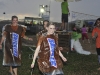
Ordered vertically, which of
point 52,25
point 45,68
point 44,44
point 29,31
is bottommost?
point 29,31

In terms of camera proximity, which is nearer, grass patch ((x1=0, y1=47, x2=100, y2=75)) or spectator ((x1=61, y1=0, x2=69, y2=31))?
grass patch ((x1=0, y1=47, x2=100, y2=75))

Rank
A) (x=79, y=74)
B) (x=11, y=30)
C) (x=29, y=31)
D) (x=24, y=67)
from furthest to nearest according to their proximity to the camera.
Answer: (x=29, y=31) < (x=24, y=67) < (x=79, y=74) < (x=11, y=30)

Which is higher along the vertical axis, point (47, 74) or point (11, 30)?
point (11, 30)

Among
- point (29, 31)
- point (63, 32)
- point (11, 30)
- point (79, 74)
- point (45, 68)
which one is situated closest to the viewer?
point (45, 68)

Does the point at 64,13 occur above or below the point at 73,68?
above

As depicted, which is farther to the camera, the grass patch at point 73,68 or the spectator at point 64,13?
the spectator at point 64,13

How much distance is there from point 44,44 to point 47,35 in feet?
0.70

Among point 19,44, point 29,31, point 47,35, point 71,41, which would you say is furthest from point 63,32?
point 29,31

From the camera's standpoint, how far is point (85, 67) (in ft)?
36.0

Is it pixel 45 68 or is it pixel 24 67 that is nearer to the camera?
pixel 45 68

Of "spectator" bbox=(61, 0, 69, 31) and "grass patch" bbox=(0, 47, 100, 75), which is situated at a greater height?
"spectator" bbox=(61, 0, 69, 31)

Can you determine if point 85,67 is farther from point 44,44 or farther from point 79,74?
point 44,44

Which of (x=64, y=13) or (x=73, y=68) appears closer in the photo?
(x=73, y=68)

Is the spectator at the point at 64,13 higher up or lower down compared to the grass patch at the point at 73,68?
higher up
